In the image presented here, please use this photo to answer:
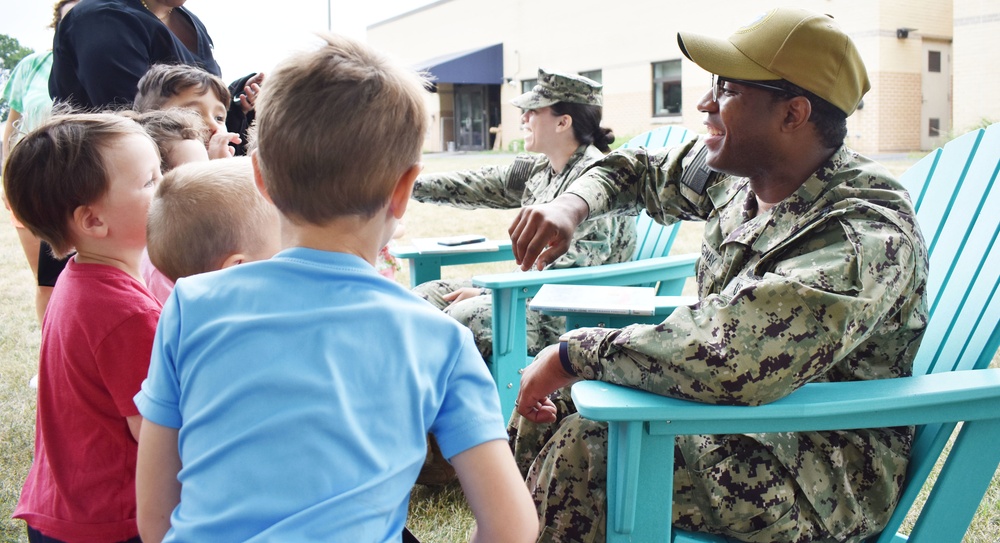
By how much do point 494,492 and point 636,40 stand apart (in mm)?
17873

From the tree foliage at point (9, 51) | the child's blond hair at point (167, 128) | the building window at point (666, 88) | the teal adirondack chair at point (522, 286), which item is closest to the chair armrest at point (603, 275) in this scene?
the teal adirondack chair at point (522, 286)

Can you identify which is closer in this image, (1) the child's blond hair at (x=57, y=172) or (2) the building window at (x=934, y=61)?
(1) the child's blond hair at (x=57, y=172)

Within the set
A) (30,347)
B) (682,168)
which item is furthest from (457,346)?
(30,347)

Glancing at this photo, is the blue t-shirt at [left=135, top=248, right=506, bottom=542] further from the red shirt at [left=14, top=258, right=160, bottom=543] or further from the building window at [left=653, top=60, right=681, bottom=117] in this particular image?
the building window at [left=653, top=60, right=681, bottom=117]

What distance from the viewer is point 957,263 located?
5.76ft

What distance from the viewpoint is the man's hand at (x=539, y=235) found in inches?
69.0

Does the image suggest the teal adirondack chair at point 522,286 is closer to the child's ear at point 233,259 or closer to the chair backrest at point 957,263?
the chair backrest at point 957,263

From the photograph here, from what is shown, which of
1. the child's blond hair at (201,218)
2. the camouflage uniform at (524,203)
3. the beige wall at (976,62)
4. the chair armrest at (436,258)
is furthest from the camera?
the beige wall at (976,62)

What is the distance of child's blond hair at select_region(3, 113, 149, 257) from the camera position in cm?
137

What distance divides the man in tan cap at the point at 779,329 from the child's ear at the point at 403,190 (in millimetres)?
558

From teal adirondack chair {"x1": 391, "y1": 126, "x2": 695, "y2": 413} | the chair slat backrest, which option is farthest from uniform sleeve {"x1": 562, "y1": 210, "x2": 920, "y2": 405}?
teal adirondack chair {"x1": 391, "y1": 126, "x2": 695, "y2": 413}

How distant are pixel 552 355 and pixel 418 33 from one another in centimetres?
2518

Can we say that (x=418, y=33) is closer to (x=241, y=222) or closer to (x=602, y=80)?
(x=602, y=80)

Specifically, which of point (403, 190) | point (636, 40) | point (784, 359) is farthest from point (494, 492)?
point (636, 40)
